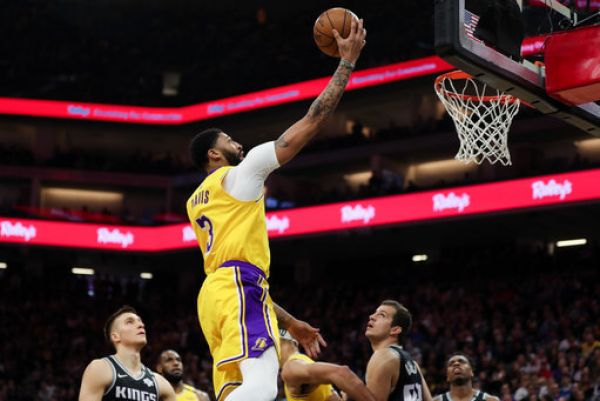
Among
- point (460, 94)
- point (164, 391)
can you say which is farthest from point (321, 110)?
point (460, 94)

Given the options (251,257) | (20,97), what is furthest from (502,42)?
(20,97)

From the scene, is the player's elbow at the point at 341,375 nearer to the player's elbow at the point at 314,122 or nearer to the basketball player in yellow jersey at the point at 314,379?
the basketball player in yellow jersey at the point at 314,379

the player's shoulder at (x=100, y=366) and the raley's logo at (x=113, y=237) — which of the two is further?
the raley's logo at (x=113, y=237)

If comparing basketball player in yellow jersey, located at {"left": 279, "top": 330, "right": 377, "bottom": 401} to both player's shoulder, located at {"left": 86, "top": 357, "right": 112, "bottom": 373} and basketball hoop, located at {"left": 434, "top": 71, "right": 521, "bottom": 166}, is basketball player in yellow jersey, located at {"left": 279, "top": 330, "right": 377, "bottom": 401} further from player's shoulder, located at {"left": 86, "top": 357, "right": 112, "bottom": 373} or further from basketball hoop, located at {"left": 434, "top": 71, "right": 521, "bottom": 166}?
basketball hoop, located at {"left": 434, "top": 71, "right": 521, "bottom": 166}

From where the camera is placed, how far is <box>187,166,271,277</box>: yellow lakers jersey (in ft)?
15.4

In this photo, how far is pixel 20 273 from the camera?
92.4 feet

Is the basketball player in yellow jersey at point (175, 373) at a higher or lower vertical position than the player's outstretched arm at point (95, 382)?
higher

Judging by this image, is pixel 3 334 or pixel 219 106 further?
pixel 219 106

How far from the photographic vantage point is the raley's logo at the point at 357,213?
2236 cm

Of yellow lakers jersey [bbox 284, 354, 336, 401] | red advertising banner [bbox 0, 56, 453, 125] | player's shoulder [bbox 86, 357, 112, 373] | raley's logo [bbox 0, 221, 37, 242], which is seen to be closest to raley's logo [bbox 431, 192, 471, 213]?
red advertising banner [bbox 0, 56, 453, 125]

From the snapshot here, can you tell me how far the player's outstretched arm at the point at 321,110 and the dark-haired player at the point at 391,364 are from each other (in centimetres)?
189

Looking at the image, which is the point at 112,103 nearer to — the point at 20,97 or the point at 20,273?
the point at 20,97

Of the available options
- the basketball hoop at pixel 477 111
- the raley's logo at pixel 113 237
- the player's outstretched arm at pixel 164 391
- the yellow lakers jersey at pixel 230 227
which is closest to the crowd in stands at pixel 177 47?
the raley's logo at pixel 113 237

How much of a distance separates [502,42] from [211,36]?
88.0ft
